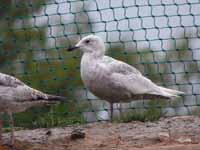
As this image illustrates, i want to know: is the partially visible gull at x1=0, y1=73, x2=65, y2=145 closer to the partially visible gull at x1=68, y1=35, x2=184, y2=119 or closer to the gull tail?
the partially visible gull at x1=68, y1=35, x2=184, y2=119

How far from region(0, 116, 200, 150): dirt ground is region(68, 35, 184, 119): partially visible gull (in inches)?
10.0

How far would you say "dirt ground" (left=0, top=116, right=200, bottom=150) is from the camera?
451 centimetres

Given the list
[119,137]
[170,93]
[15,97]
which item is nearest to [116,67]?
[170,93]

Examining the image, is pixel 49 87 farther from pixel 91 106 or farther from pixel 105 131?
pixel 105 131

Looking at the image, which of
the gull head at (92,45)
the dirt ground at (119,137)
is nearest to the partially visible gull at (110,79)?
the gull head at (92,45)

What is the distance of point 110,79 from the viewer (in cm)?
543

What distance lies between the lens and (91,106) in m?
6.20

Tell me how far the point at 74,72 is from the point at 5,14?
973 mm

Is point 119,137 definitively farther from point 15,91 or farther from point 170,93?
point 170,93

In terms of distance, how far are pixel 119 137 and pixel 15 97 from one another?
1.90ft

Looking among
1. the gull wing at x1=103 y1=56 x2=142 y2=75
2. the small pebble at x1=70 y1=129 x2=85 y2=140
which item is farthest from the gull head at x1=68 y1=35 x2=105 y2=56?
the small pebble at x1=70 y1=129 x2=85 y2=140

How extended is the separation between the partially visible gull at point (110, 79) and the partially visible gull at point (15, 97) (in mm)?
619

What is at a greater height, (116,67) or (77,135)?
(116,67)

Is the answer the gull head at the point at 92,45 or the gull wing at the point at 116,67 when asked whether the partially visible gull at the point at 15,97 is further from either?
the gull head at the point at 92,45
